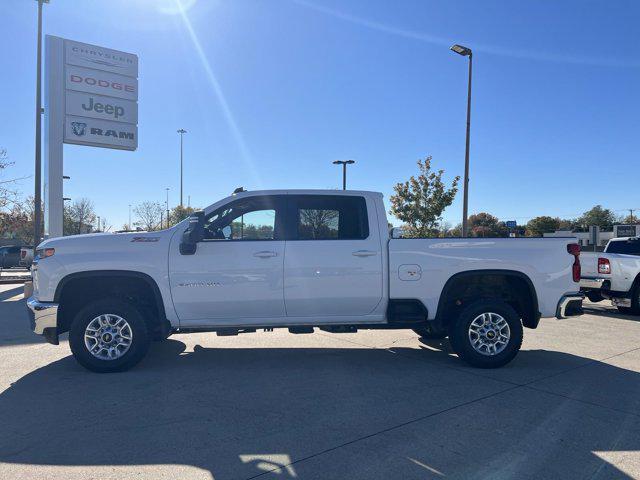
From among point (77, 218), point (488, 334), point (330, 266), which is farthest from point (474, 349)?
point (77, 218)

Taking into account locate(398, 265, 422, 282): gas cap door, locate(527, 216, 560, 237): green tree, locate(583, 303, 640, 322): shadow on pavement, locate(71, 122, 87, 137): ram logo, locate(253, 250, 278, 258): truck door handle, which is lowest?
locate(583, 303, 640, 322): shadow on pavement

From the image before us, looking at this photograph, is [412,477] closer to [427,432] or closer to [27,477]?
[427,432]

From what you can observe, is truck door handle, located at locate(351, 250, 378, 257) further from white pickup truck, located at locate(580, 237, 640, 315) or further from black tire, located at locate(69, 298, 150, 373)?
white pickup truck, located at locate(580, 237, 640, 315)

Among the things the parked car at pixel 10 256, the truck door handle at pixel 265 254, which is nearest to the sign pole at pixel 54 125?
the truck door handle at pixel 265 254

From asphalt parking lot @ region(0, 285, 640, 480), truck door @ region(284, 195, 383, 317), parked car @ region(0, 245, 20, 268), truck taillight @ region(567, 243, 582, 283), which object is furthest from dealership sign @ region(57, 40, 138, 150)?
parked car @ region(0, 245, 20, 268)

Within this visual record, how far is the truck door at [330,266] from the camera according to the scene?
18.0 feet

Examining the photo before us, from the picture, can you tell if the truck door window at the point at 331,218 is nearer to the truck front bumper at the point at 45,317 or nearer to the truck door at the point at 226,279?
the truck door at the point at 226,279

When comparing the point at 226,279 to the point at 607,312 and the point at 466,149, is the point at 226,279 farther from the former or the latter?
the point at 466,149

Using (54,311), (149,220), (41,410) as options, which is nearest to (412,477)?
(41,410)

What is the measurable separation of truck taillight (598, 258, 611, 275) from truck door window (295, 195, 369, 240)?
6.80m

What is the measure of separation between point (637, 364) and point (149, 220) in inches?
1891

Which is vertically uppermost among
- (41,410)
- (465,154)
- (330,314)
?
(465,154)

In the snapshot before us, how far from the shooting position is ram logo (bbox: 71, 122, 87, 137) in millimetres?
15945

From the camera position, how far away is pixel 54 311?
528 centimetres
